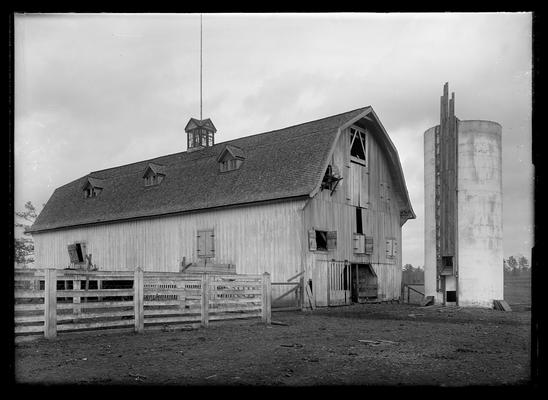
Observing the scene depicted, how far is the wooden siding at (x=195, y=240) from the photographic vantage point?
23.1 metres

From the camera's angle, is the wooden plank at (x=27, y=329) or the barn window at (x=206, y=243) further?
the barn window at (x=206, y=243)

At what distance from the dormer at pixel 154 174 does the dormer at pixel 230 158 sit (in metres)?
5.01

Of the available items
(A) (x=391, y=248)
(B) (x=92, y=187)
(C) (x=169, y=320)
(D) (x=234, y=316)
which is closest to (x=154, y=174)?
(B) (x=92, y=187)

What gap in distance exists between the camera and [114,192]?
111ft

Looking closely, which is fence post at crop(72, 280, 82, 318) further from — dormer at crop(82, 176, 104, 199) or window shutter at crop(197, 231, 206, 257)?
dormer at crop(82, 176, 104, 199)

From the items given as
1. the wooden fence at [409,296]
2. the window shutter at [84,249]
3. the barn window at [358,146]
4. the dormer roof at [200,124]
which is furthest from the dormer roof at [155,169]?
the wooden fence at [409,296]

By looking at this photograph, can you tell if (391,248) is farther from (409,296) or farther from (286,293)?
(286,293)

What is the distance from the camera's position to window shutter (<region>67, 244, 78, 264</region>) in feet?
109

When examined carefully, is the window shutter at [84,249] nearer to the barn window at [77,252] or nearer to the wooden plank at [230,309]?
the barn window at [77,252]

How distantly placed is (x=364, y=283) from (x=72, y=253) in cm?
1752

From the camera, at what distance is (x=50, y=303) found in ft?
37.6
